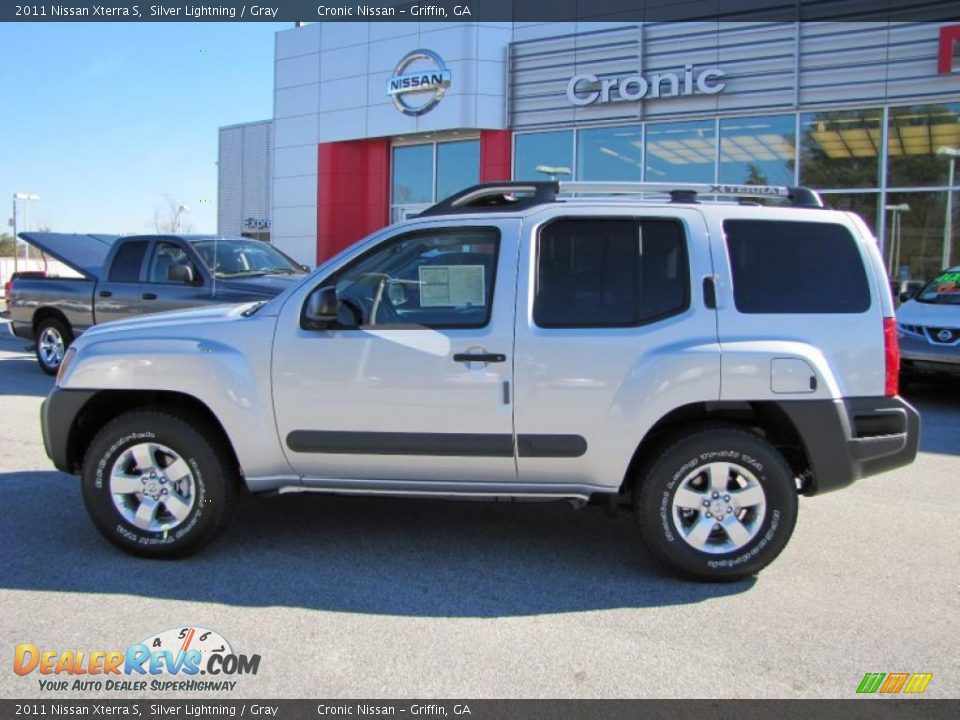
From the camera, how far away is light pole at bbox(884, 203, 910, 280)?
609 inches

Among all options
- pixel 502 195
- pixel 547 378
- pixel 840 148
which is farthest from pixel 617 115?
pixel 547 378

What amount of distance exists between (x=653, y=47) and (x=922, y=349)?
954 centimetres

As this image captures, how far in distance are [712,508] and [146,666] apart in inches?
104

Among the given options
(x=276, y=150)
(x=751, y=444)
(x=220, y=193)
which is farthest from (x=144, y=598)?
(x=220, y=193)

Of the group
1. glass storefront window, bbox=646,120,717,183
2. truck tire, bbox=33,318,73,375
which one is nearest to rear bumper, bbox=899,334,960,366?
glass storefront window, bbox=646,120,717,183

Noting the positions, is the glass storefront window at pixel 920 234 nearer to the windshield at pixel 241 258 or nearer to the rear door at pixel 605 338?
the windshield at pixel 241 258

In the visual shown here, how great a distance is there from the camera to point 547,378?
168 inches

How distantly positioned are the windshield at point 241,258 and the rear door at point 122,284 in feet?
3.28

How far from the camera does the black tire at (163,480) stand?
450cm

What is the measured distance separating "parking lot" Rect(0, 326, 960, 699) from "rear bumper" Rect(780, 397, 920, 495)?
0.59 metres

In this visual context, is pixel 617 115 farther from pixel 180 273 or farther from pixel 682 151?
pixel 180 273

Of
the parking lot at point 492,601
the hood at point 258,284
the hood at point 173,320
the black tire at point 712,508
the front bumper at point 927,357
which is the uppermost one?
the hood at point 258,284

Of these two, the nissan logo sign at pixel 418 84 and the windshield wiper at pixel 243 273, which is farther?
Result: the nissan logo sign at pixel 418 84
